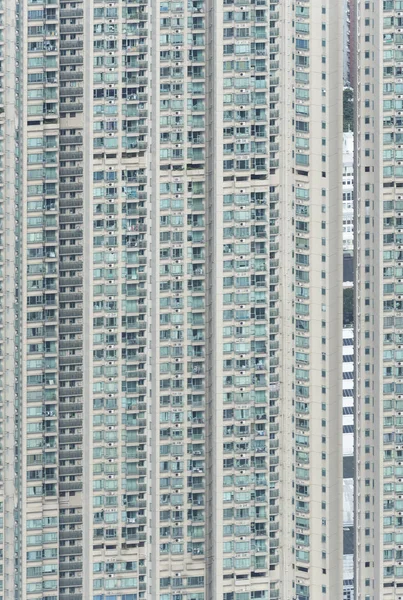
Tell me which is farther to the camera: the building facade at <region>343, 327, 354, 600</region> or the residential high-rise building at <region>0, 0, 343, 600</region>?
the building facade at <region>343, 327, 354, 600</region>

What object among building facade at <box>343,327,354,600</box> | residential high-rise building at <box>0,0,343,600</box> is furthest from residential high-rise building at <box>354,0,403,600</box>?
building facade at <box>343,327,354,600</box>

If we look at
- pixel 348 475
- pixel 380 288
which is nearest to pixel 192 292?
pixel 380 288

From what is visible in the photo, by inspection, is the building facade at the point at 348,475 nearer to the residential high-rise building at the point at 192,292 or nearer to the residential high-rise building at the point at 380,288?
the residential high-rise building at the point at 380,288

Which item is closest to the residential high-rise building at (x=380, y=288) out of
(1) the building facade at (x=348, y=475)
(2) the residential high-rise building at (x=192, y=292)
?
(2) the residential high-rise building at (x=192, y=292)

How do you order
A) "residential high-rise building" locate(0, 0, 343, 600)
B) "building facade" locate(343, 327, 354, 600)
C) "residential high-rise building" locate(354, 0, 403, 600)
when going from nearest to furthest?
"residential high-rise building" locate(0, 0, 343, 600)
"residential high-rise building" locate(354, 0, 403, 600)
"building facade" locate(343, 327, 354, 600)

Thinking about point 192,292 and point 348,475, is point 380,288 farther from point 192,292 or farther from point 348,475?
point 348,475

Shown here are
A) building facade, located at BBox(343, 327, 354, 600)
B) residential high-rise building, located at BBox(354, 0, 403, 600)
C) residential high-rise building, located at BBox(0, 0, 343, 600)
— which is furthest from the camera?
building facade, located at BBox(343, 327, 354, 600)

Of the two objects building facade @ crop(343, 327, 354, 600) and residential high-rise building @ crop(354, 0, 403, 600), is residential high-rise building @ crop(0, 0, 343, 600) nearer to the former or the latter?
residential high-rise building @ crop(354, 0, 403, 600)
